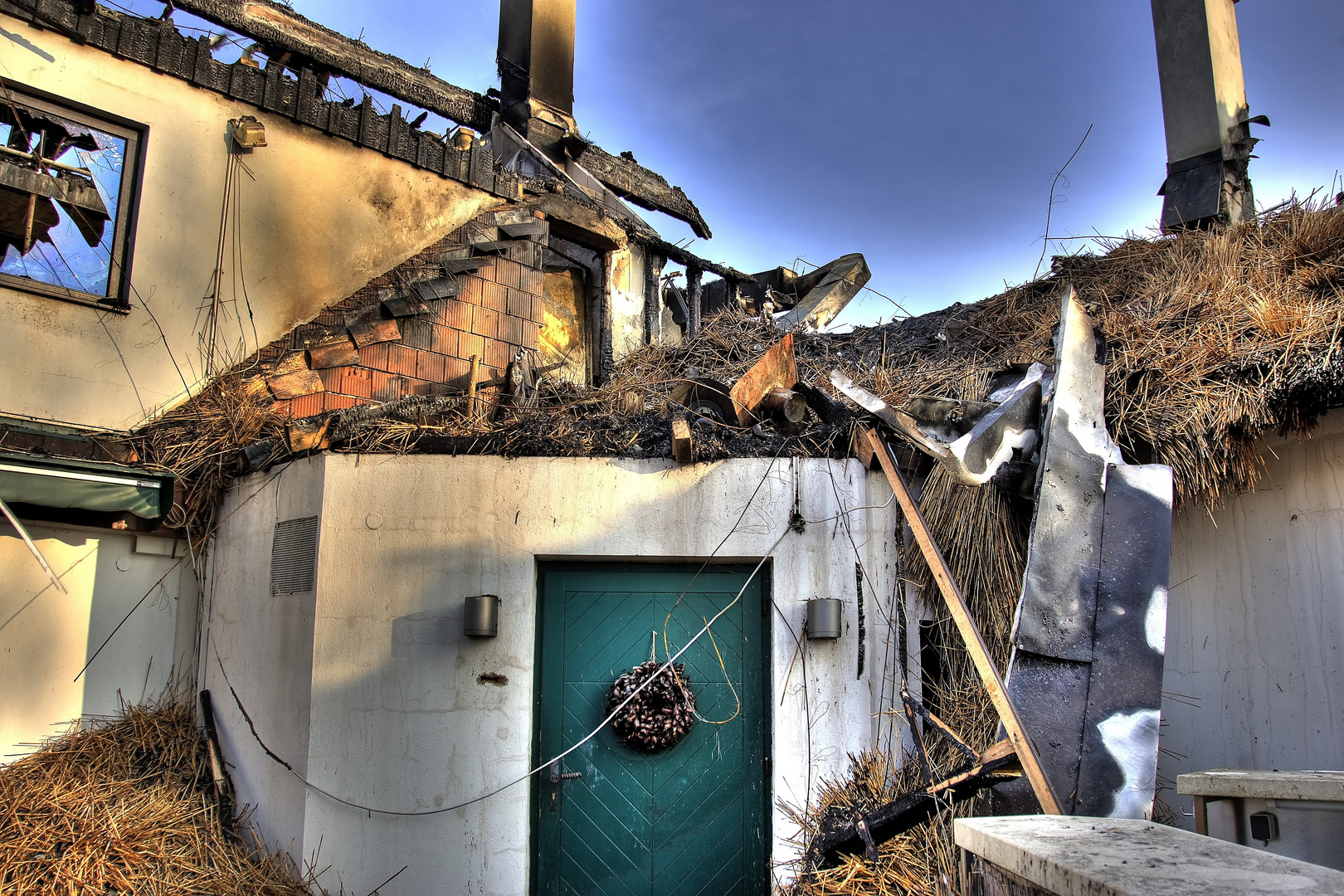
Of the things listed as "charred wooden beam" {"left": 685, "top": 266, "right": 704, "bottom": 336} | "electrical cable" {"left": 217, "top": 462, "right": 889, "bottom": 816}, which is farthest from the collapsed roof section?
"electrical cable" {"left": 217, "top": 462, "right": 889, "bottom": 816}

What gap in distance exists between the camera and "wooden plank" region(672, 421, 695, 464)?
18.2ft

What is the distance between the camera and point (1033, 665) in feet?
16.1

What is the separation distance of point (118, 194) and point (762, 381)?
4824 millimetres

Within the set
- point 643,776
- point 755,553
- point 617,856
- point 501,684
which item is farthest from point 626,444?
point 617,856

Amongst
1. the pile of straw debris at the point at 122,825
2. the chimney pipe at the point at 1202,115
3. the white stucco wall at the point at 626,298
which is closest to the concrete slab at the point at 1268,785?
the pile of straw debris at the point at 122,825

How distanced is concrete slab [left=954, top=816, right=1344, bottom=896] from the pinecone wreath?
2.85m

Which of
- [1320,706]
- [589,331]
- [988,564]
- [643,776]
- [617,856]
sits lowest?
[617,856]

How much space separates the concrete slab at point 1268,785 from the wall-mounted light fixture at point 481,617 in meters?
3.52

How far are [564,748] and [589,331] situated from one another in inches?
198

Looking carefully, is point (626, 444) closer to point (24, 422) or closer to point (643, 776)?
point (643, 776)

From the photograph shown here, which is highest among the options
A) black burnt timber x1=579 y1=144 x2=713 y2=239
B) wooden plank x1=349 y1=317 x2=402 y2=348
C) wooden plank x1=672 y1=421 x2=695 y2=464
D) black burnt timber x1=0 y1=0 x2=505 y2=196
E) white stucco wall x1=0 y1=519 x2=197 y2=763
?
black burnt timber x1=579 y1=144 x2=713 y2=239

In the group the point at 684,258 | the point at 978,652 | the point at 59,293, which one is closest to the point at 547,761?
the point at 978,652

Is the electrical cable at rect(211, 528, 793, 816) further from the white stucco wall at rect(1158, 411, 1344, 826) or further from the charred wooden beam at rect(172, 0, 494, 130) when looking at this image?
the charred wooden beam at rect(172, 0, 494, 130)

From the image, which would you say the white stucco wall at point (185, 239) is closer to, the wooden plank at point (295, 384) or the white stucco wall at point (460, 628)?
the wooden plank at point (295, 384)
